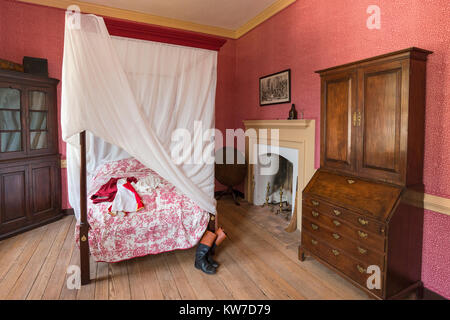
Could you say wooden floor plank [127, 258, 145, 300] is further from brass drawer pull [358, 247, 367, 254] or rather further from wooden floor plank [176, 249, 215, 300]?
brass drawer pull [358, 247, 367, 254]

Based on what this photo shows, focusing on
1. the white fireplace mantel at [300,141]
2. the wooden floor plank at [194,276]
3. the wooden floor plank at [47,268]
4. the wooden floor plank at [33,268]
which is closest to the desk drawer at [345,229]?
the white fireplace mantel at [300,141]

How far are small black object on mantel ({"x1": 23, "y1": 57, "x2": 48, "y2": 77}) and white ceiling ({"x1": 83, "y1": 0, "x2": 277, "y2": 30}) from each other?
3.67 feet

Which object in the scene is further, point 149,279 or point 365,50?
point 365,50

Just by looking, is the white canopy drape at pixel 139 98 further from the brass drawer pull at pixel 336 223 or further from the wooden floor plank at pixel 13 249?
the brass drawer pull at pixel 336 223

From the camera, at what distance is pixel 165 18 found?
14.3 feet

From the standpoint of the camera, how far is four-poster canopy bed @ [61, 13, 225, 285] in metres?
2.04

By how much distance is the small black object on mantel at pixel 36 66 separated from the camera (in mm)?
3455

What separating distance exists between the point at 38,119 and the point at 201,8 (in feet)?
8.93

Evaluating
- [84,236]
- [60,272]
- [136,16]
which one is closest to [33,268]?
[60,272]

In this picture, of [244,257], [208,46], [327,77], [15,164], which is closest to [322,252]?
[244,257]

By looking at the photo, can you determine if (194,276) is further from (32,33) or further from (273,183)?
(32,33)

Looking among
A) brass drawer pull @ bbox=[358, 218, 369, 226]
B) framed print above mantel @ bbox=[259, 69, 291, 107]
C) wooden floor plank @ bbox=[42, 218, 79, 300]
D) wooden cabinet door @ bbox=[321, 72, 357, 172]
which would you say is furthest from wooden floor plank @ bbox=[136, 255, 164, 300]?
framed print above mantel @ bbox=[259, 69, 291, 107]

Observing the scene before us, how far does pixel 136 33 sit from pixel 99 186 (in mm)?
1644

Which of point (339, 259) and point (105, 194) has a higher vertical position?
point (105, 194)
